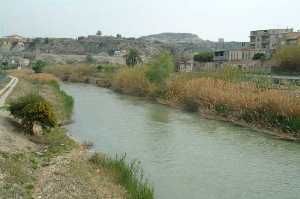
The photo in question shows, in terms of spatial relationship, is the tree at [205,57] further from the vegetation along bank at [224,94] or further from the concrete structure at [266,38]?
the vegetation along bank at [224,94]

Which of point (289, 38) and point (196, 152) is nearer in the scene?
point (196, 152)

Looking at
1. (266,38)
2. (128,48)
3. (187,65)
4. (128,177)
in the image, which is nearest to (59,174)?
(128,177)

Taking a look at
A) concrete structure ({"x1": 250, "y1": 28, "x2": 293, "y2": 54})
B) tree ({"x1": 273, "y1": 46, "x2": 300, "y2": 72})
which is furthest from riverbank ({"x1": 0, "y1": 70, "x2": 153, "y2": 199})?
concrete structure ({"x1": 250, "y1": 28, "x2": 293, "y2": 54})

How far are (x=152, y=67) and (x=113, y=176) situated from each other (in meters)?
39.2

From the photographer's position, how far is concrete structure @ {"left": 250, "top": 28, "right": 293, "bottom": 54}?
10138cm

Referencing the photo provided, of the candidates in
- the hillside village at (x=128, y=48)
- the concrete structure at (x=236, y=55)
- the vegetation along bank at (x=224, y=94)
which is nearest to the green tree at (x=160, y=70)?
the vegetation along bank at (x=224, y=94)

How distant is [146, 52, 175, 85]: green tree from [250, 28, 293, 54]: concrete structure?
48263 mm

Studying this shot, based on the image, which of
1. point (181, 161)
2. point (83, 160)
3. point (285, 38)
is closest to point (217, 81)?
point (181, 161)

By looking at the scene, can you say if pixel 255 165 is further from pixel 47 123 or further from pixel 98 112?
pixel 98 112

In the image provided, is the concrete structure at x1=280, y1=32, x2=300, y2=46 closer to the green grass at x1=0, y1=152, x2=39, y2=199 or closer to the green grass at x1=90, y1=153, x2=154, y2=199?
the green grass at x1=90, y1=153, x2=154, y2=199

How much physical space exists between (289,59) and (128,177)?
51002 millimetres

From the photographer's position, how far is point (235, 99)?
1447 inches

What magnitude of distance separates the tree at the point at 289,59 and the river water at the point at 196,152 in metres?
28.1

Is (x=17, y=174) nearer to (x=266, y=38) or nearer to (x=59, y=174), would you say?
(x=59, y=174)
